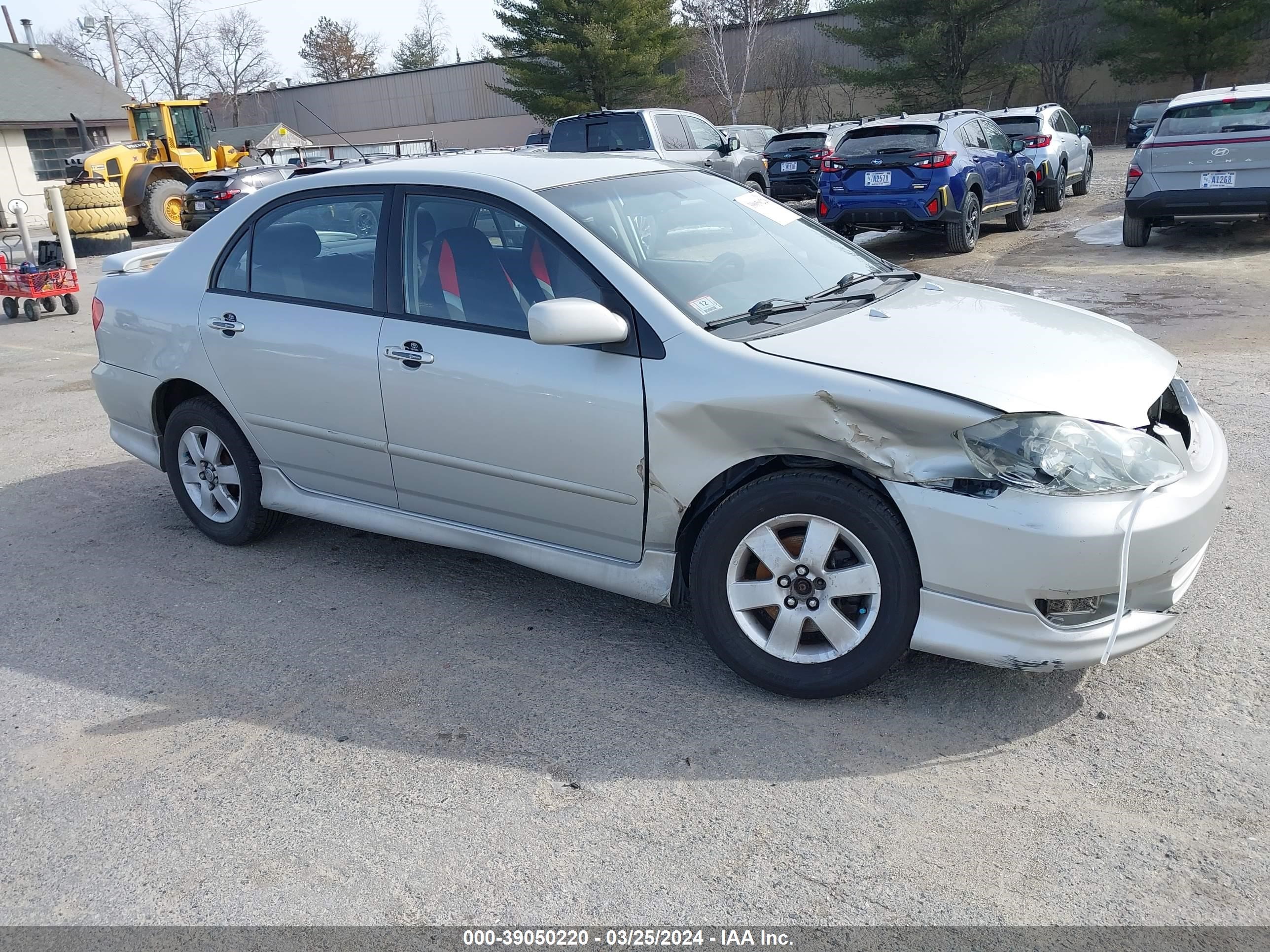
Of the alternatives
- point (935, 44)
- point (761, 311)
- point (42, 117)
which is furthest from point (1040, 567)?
point (42, 117)

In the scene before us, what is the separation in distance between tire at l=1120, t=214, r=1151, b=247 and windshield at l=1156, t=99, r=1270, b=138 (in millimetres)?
1067

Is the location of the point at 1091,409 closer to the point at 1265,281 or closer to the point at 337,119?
the point at 1265,281

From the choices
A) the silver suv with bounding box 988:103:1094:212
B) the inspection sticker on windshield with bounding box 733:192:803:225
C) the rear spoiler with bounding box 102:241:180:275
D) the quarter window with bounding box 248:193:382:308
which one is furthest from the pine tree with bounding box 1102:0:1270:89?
the quarter window with bounding box 248:193:382:308

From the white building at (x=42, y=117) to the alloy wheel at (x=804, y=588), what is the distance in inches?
1539

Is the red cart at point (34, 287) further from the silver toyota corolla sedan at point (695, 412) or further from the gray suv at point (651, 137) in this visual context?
the silver toyota corolla sedan at point (695, 412)

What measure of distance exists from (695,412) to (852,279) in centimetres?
A: 121

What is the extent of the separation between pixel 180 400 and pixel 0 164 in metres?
38.3

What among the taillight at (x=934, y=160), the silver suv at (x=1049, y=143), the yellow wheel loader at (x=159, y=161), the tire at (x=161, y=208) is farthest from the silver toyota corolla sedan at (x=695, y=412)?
the tire at (x=161, y=208)

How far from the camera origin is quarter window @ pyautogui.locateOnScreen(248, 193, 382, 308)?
4.27 m

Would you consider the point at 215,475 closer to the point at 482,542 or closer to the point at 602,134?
the point at 482,542

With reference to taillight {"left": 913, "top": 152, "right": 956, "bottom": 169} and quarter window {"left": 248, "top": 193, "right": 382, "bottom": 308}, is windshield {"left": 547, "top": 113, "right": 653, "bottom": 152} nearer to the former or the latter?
taillight {"left": 913, "top": 152, "right": 956, "bottom": 169}

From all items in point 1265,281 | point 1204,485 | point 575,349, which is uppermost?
point 575,349

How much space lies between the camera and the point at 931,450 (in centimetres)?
306

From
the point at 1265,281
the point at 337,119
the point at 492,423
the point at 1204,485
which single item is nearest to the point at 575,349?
the point at 492,423
